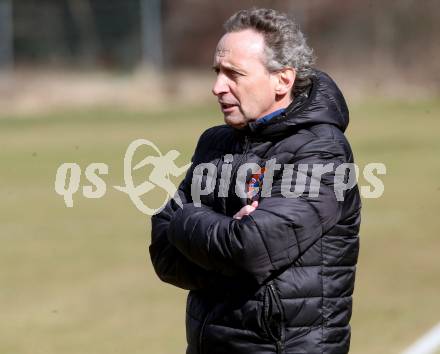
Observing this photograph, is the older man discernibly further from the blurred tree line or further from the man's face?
the blurred tree line

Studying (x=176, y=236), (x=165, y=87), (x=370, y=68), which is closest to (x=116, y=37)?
(x=165, y=87)

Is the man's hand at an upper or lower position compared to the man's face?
lower

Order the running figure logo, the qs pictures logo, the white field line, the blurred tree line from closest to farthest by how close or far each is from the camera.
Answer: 1. the white field line
2. the running figure logo
3. the qs pictures logo
4. the blurred tree line

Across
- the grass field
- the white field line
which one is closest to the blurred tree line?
the grass field

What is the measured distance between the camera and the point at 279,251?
10.2ft

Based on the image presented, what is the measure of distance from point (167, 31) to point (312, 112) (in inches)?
965

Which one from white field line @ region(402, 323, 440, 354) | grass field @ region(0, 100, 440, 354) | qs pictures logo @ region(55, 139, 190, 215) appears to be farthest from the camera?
qs pictures logo @ region(55, 139, 190, 215)

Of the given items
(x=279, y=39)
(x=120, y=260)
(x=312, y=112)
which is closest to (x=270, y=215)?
(x=312, y=112)

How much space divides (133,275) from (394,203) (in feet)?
14.8

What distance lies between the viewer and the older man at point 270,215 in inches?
123

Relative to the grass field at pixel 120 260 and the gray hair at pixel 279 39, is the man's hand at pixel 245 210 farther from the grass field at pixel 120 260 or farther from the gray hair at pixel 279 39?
the grass field at pixel 120 260

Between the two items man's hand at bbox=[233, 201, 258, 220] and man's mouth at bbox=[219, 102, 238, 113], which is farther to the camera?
man's mouth at bbox=[219, 102, 238, 113]

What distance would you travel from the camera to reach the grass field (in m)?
6.38

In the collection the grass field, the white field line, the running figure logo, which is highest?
the running figure logo
